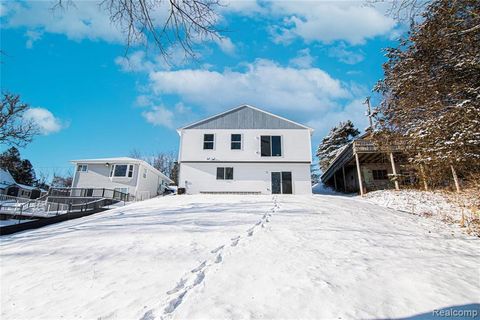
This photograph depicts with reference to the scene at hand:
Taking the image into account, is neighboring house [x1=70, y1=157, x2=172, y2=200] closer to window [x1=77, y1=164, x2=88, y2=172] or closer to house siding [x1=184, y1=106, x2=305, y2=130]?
window [x1=77, y1=164, x2=88, y2=172]

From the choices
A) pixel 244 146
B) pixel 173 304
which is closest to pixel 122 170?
pixel 244 146

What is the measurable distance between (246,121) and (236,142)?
1.88 metres

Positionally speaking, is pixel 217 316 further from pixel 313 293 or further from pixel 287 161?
pixel 287 161

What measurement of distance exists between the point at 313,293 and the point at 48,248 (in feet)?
16.4

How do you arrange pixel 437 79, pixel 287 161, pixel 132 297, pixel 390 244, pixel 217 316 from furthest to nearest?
pixel 287 161
pixel 437 79
pixel 390 244
pixel 132 297
pixel 217 316

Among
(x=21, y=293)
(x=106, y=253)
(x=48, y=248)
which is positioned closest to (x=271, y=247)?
(x=106, y=253)

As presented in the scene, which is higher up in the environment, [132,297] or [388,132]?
[388,132]

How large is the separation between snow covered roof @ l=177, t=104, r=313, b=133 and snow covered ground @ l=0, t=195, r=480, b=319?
12.1m

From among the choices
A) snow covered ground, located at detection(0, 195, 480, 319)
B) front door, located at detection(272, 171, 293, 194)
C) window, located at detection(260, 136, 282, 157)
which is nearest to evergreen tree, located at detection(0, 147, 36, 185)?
window, located at detection(260, 136, 282, 157)

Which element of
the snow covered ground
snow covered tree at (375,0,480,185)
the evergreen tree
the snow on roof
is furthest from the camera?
the evergreen tree

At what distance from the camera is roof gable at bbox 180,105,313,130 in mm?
16719

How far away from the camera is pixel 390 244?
4309 mm

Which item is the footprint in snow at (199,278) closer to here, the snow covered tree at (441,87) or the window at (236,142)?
the snow covered tree at (441,87)

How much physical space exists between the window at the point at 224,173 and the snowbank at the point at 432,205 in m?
9.05
